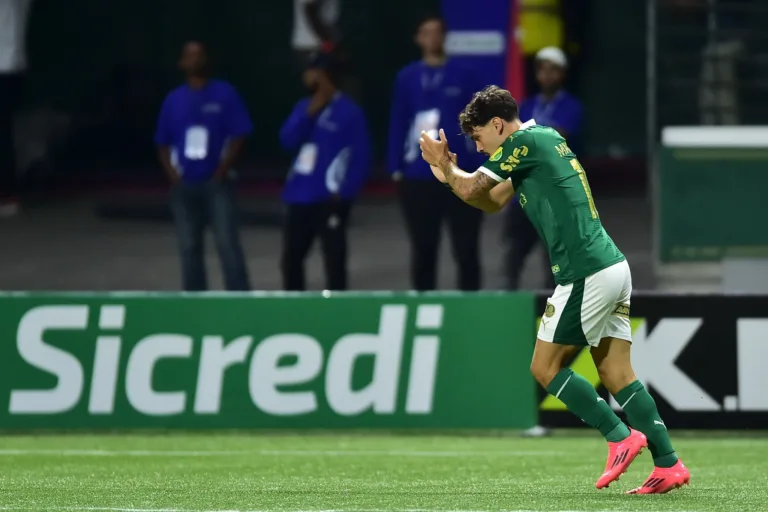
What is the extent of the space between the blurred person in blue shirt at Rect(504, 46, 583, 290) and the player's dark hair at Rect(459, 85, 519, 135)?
533cm

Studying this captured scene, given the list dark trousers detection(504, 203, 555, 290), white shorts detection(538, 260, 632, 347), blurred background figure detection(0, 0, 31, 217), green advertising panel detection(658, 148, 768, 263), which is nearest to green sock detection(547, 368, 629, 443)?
white shorts detection(538, 260, 632, 347)

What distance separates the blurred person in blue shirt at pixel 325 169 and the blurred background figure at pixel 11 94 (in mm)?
4669

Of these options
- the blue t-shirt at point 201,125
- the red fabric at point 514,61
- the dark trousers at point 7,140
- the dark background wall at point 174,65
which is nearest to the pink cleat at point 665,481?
the blue t-shirt at point 201,125

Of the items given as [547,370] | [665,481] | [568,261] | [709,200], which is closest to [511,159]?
[568,261]

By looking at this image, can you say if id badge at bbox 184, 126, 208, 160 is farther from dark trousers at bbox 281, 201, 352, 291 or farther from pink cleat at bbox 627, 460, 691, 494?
pink cleat at bbox 627, 460, 691, 494

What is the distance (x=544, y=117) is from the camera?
45.0 ft

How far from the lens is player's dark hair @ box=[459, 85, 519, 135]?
8203 mm

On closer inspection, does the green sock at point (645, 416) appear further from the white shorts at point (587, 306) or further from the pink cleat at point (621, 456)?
the white shorts at point (587, 306)

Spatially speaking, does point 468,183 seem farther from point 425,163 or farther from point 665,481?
point 425,163

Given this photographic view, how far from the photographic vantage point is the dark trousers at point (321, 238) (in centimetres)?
1381

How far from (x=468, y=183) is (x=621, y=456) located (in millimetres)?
1428

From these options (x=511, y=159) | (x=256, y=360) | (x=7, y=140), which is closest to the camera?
(x=511, y=159)

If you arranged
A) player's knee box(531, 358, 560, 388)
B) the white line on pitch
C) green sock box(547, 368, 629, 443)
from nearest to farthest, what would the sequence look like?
green sock box(547, 368, 629, 443), player's knee box(531, 358, 560, 388), the white line on pitch

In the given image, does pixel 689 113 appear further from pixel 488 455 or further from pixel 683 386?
pixel 488 455
